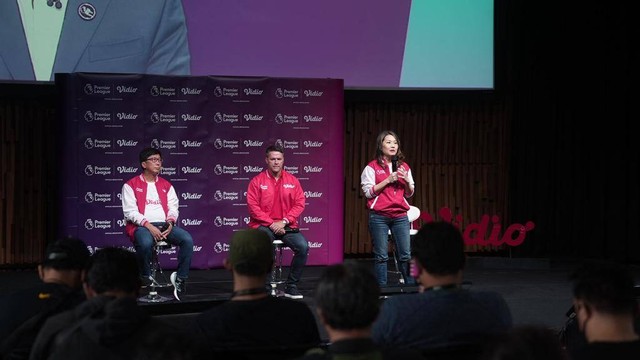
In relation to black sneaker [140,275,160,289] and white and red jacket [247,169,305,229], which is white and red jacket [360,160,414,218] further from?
black sneaker [140,275,160,289]

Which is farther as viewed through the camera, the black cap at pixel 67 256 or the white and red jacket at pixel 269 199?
the white and red jacket at pixel 269 199

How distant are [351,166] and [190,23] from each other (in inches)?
91.3

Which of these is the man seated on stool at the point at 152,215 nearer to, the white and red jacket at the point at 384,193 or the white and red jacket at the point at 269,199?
the white and red jacket at the point at 269,199

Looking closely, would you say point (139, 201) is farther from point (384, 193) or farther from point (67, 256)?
point (67, 256)

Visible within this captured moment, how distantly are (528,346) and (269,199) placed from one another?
5498mm

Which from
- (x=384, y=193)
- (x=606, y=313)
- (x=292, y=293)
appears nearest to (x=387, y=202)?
(x=384, y=193)

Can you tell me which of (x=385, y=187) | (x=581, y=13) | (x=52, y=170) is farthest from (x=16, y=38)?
(x=581, y=13)

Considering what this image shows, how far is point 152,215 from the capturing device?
696cm

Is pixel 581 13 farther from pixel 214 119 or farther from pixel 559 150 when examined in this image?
pixel 214 119

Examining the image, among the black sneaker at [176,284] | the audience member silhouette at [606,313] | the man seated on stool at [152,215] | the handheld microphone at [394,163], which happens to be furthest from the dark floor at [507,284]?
the audience member silhouette at [606,313]

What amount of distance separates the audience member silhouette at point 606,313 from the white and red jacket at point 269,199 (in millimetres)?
4793

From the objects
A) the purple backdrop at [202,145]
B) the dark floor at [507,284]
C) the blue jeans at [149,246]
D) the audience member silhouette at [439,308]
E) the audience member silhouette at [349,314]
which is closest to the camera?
the audience member silhouette at [349,314]

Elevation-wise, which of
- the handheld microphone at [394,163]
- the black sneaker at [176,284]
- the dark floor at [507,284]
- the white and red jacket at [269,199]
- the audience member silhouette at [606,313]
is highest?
the handheld microphone at [394,163]

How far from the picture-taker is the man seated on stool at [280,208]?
713cm
